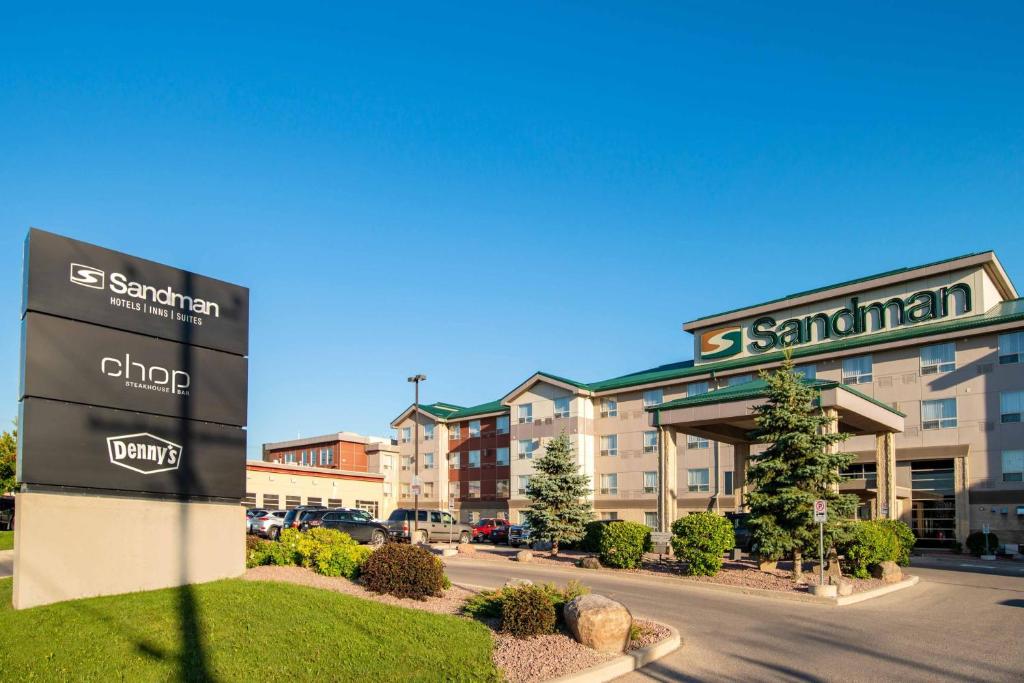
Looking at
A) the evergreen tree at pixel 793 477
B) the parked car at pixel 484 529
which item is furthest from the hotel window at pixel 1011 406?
the parked car at pixel 484 529

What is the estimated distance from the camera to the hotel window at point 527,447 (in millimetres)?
63816

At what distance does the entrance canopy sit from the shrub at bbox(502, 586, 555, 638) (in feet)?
50.6

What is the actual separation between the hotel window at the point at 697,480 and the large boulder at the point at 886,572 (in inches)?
1151

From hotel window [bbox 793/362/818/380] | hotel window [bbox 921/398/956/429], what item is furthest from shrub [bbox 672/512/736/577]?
hotel window [bbox 793/362/818/380]

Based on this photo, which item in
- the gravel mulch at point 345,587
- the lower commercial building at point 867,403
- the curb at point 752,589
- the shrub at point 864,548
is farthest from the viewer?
the lower commercial building at point 867,403

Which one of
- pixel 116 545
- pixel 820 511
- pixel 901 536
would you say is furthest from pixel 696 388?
pixel 116 545

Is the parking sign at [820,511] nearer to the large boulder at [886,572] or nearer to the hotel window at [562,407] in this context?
the large boulder at [886,572]

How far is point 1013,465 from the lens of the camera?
3959 centimetres

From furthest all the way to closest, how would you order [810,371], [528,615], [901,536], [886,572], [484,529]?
[810,371] < [484,529] < [901,536] < [886,572] < [528,615]

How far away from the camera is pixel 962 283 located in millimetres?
43219

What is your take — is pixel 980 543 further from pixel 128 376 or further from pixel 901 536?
pixel 128 376

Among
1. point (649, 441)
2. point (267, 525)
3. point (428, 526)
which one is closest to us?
point (267, 525)

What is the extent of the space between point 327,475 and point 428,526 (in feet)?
88.5

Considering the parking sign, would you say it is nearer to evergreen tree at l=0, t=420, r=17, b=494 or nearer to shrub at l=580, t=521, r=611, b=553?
shrub at l=580, t=521, r=611, b=553
